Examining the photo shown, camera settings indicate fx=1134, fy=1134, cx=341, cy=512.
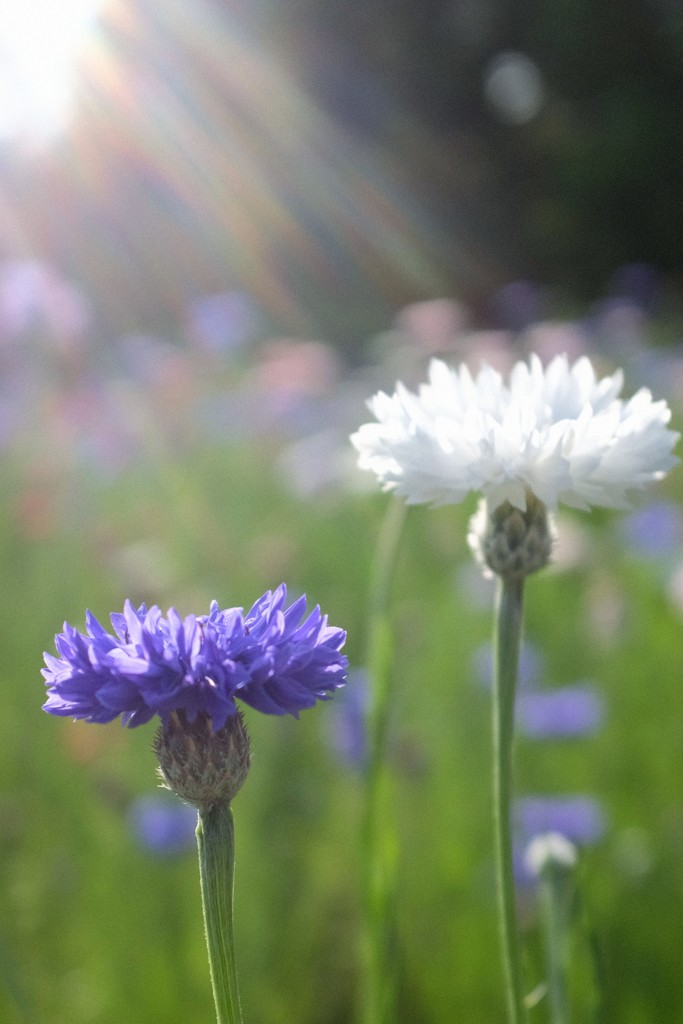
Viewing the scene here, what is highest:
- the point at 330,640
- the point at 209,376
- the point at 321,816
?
the point at 209,376

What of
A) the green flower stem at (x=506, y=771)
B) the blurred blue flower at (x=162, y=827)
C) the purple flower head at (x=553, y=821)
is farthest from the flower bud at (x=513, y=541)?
the blurred blue flower at (x=162, y=827)

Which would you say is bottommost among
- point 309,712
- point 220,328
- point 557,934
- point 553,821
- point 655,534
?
point 557,934

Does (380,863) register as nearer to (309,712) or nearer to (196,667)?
(196,667)

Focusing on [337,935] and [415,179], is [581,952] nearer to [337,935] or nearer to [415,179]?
[337,935]

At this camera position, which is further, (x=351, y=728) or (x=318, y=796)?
(x=318, y=796)

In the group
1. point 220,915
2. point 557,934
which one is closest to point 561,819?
point 557,934

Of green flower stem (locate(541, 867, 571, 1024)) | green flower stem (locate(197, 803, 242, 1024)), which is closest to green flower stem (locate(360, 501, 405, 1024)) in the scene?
green flower stem (locate(541, 867, 571, 1024))

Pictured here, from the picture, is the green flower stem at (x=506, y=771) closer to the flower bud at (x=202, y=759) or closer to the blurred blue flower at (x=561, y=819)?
the flower bud at (x=202, y=759)

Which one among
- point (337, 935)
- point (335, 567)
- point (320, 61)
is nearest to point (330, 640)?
point (337, 935)
